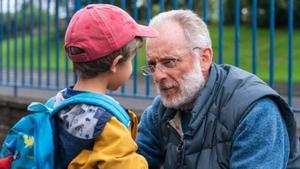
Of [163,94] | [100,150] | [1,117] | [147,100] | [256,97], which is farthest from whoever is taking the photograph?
[1,117]

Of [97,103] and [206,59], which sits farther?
[206,59]

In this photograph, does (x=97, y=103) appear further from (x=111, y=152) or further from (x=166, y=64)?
(x=166, y=64)

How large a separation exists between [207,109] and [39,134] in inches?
32.4

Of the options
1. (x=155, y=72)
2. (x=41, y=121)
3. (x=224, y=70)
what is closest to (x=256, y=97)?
(x=224, y=70)

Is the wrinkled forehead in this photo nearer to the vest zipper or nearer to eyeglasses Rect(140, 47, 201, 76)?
eyeglasses Rect(140, 47, 201, 76)

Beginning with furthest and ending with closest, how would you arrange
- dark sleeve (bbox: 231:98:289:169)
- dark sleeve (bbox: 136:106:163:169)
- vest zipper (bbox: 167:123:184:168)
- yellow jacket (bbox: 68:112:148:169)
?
1. dark sleeve (bbox: 136:106:163:169)
2. vest zipper (bbox: 167:123:184:168)
3. dark sleeve (bbox: 231:98:289:169)
4. yellow jacket (bbox: 68:112:148:169)

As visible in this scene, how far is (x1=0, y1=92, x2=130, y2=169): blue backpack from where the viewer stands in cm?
221

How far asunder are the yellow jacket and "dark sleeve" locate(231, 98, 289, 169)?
483mm

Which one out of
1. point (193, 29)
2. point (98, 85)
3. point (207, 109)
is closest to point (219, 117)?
point (207, 109)

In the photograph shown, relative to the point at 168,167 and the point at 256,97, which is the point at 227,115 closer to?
the point at 256,97

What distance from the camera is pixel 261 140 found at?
244 cm

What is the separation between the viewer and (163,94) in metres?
2.78

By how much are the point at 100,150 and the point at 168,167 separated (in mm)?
716

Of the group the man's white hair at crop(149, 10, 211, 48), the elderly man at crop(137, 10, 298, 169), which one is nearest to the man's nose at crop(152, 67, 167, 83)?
the elderly man at crop(137, 10, 298, 169)
